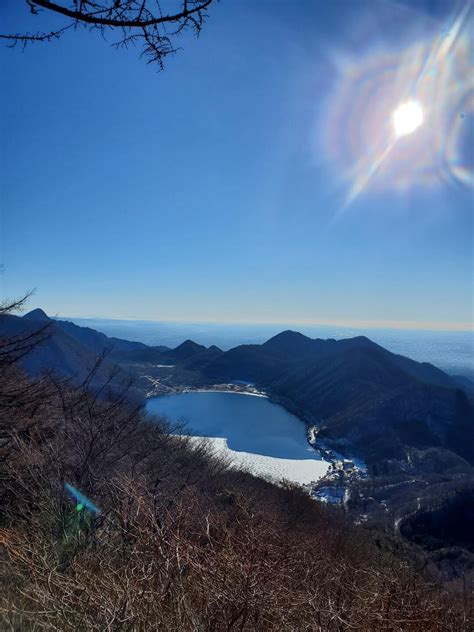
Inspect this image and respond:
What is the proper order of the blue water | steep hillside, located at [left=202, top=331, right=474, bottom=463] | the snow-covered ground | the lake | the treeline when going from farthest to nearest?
1. steep hillside, located at [left=202, top=331, right=474, bottom=463]
2. the blue water
3. the lake
4. the snow-covered ground
5. the treeline

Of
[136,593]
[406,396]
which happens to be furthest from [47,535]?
[406,396]

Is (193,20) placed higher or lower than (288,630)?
higher

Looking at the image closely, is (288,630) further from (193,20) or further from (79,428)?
(79,428)

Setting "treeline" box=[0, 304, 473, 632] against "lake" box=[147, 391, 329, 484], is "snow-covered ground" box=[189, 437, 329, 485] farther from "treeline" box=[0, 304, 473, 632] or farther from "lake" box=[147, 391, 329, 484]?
"treeline" box=[0, 304, 473, 632]

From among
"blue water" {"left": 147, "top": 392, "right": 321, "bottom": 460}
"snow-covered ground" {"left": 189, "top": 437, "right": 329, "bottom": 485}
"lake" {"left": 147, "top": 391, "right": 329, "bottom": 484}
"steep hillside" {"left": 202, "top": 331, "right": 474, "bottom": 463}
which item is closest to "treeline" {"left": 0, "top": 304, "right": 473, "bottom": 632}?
"lake" {"left": 147, "top": 391, "right": 329, "bottom": 484}

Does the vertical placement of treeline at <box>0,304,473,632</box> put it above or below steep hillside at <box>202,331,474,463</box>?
above

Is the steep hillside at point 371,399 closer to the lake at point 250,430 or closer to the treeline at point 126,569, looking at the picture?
the lake at point 250,430

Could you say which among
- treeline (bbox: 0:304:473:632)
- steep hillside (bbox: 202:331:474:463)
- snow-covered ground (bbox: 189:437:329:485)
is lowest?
snow-covered ground (bbox: 189:437:329:485)

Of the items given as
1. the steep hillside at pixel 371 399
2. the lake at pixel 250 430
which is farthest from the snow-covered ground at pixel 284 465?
the steep hillside at pixel 371 399

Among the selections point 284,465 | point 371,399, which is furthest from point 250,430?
point 371,399
